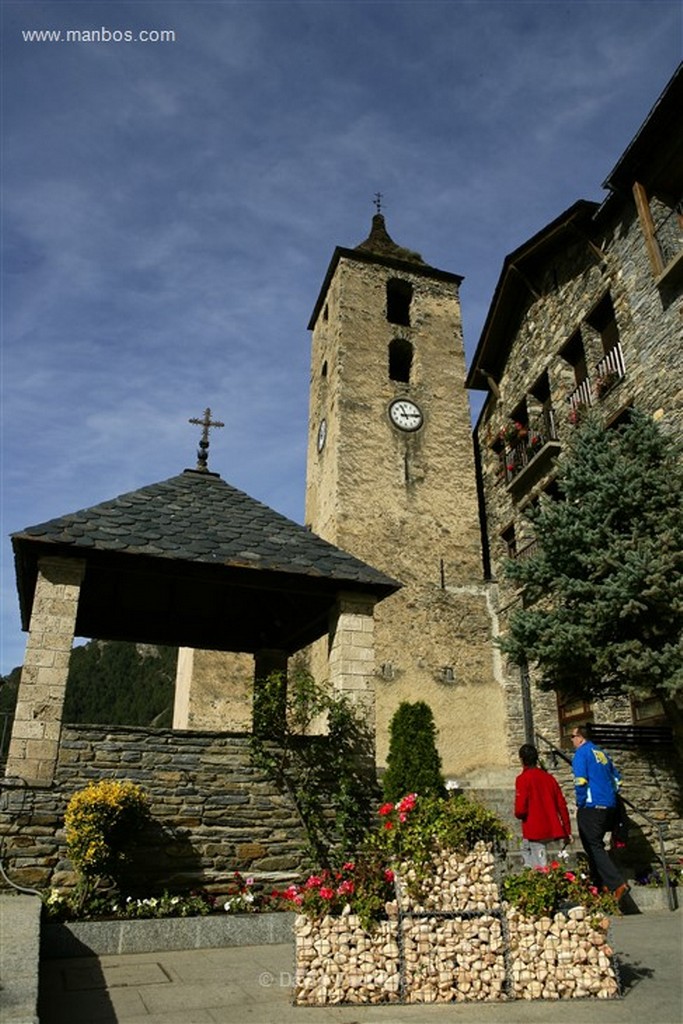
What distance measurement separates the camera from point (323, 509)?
714 inches

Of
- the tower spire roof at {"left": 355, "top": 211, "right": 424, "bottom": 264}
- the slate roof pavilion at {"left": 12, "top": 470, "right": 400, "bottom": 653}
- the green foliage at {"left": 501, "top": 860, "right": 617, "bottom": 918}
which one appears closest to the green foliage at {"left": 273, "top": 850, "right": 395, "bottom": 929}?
the green foliage at {"left": 501, "top": 860, "right": 617, "bottom": 918}

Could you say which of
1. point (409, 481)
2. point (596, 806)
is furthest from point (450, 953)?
point (409, 481)

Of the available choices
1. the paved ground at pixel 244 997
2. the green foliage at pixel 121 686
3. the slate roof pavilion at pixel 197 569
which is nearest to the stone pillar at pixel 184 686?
the slate roof pavilion at pixel 197 569

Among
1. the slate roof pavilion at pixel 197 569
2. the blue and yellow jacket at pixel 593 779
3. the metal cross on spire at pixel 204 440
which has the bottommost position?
the blue and yellow jacket at pixel 593 779

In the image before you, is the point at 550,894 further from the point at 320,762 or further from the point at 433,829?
the point at 320,762

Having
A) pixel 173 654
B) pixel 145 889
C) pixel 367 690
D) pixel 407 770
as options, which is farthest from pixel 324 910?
pixel 173 654

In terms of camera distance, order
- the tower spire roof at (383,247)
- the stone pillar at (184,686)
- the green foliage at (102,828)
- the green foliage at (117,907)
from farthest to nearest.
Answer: the tower spire roof at (383,247), the stone pillar at (184,686), the green foliage at (102,828), the green foliage at (117,907)

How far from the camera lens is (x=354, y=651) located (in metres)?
7.83

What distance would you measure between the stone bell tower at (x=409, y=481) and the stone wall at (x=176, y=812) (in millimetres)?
8162

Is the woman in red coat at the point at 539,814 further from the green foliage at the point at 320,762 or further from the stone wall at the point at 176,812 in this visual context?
the stone wall at the point at 176,812

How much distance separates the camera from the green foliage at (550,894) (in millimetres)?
4105

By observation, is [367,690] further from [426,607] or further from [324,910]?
[426,607]

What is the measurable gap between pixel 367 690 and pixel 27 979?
4834mm

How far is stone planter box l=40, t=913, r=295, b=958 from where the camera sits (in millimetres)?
5109
